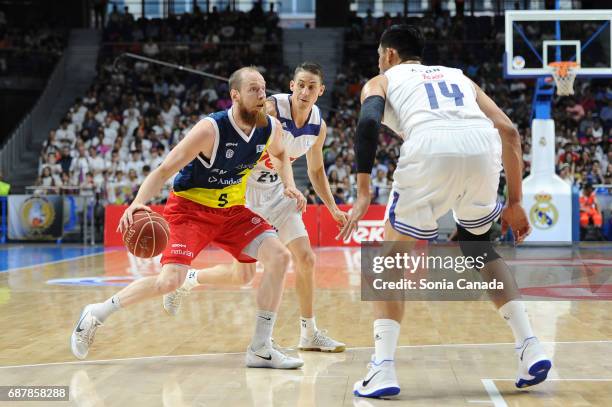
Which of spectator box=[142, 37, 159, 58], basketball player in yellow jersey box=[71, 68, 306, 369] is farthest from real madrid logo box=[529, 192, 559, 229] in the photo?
spectator box=[142, 37, 159, 58]

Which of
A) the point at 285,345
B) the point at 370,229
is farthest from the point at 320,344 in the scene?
the point at 370,229

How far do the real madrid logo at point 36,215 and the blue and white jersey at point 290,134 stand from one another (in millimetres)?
13160

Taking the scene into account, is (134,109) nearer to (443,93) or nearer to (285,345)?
(285,345)

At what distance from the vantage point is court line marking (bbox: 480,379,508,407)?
4.13 metres

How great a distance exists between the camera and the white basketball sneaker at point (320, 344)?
226 inches

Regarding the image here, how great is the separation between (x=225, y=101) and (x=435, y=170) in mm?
19444

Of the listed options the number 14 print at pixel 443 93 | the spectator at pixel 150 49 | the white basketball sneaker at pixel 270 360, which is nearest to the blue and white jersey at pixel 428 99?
the number 14 print at pixel 443 93

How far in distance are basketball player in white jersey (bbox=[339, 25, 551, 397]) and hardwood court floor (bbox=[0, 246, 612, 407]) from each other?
0.31 meters

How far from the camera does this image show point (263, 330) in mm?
5297

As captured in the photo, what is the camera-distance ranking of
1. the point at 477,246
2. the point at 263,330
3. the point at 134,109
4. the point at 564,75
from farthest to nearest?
the point at 134,109
the point at 564,75
the point at 263,330
the point at 477,246

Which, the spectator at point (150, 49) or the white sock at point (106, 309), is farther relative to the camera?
the spectator at point (150, 49)

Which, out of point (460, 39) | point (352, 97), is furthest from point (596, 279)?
point (460, 39)

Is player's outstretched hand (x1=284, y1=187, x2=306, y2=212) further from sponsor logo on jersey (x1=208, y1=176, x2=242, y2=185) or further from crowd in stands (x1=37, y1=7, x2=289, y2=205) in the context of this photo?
crowd in stands (x1=37, y1=7, x2=289, y2=205)

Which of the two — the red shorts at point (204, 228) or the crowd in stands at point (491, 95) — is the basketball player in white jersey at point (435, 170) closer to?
the red shorts at point (204, 228)
